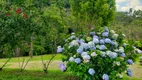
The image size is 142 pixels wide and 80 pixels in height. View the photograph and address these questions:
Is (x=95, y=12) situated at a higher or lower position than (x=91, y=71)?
lower

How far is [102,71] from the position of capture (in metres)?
6.25

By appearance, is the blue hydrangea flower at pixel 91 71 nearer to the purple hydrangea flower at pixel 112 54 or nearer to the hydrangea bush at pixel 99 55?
the hydrangea bush at pixel 99 55

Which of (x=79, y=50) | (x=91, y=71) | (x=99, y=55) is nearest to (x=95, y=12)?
(x=79, y=50)

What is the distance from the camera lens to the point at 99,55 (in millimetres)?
6098

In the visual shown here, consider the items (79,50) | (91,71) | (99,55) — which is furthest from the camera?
(79,50)

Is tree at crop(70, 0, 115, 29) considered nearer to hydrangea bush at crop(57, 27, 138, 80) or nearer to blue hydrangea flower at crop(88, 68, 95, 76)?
hydrangea bush at crop(57, 27, 138, 80)

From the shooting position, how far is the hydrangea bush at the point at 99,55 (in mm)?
6094

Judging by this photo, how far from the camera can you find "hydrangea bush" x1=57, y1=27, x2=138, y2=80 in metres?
6.09

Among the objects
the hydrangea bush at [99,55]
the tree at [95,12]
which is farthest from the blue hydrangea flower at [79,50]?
the tree at [95,12]

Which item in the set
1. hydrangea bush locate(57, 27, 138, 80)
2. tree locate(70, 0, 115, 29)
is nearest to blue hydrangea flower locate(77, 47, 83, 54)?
hydrangea bush locate(57, 27, 138, 80)

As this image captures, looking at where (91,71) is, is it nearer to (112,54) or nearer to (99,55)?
(99,55)

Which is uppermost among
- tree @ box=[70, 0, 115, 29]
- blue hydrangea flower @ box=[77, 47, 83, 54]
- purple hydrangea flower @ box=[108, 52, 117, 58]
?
blue hydrangea flower @ box=[77, 47, 83, 54]

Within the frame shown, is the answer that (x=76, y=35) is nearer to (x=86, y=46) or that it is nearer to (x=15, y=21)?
(x=86, y=46)

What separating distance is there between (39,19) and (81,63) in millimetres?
2633
